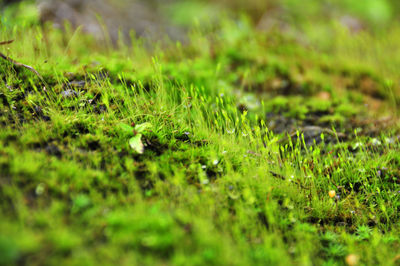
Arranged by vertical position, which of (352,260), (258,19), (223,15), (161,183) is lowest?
(352,260)

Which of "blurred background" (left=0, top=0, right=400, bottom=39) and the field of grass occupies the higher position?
"blurred background" (left=0, top=0, right=400, bottom=39)

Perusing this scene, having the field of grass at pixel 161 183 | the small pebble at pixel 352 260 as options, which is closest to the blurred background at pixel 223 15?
the field of grass at pixel 161 183

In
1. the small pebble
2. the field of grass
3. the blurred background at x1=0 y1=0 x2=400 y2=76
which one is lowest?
the small pebble

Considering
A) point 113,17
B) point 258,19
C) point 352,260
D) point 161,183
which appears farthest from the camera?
point 258,19

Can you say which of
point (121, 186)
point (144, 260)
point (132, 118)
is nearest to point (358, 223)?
point (144, 260)

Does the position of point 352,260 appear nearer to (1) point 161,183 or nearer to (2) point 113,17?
(1) point 161,183

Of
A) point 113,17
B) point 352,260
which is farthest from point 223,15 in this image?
point 352,260

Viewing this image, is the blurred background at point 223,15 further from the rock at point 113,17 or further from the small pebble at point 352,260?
the small pebble at point 352,260

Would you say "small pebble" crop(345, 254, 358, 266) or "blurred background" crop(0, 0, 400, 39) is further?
"blurred background" crop(0, 0, 400, 39)

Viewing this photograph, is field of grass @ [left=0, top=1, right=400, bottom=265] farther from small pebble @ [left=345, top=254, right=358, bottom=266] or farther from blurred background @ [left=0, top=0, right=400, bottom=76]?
blurred background @ [left=0, top=0, right=400, bottom=76]

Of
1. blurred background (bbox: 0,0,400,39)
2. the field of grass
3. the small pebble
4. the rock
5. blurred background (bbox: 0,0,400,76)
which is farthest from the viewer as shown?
blurred background (bbox: 0,0,400,39)

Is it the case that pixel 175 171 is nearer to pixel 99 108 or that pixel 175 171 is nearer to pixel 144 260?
pixel 144 260

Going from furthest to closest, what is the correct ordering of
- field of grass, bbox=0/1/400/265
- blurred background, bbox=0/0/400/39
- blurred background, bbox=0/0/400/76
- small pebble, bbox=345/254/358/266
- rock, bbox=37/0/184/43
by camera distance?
blurred background, bbox=0/0/400/39, rock, bbox=37/0/184/43, blurred background, bbox=0/0/400/76, small pebble, bbox=345/254/358/266, field of grass, bbox=0/1/400/265

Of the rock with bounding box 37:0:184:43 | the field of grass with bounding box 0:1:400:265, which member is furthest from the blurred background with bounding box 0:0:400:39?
the field of grass with bounding box 0:1:400:265
